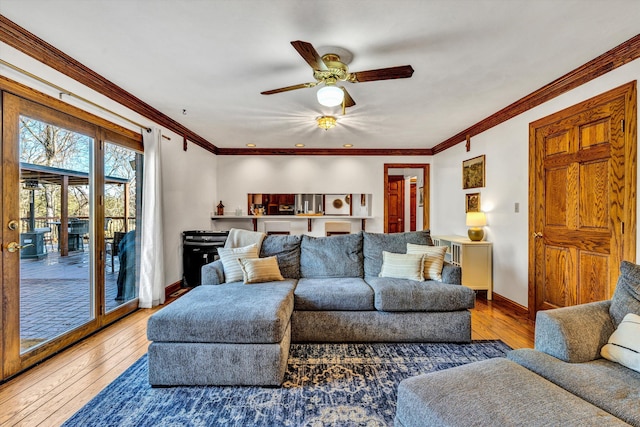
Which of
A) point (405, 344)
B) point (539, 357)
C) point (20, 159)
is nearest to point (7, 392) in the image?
point (20, 159)

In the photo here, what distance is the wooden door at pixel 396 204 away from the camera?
9.42 meters

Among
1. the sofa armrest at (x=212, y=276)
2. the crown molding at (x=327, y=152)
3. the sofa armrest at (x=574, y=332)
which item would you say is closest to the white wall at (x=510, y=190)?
the crown molding at (x=327, y=152)

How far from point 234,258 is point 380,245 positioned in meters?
1.57

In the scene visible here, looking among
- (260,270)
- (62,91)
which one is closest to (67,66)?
(62,91)

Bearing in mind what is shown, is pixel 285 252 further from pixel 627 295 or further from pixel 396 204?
pixel 396 204

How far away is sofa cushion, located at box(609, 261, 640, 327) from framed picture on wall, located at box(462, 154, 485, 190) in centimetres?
286

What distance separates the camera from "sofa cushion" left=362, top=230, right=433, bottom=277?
3424mm

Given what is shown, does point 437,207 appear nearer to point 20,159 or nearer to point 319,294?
point 319,294

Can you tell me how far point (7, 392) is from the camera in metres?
2.03

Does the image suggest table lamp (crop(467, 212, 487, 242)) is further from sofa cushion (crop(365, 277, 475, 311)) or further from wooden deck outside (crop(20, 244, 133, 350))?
wooden deck outside (crop(20, 244, 133, 350))

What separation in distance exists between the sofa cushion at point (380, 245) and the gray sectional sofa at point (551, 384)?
1.76 meters

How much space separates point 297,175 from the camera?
640 centimetres

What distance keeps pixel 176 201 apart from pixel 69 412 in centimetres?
311

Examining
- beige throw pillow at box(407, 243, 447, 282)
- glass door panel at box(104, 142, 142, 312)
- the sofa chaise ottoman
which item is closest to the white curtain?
glass door panel at box(104, 142, 142, 312)
